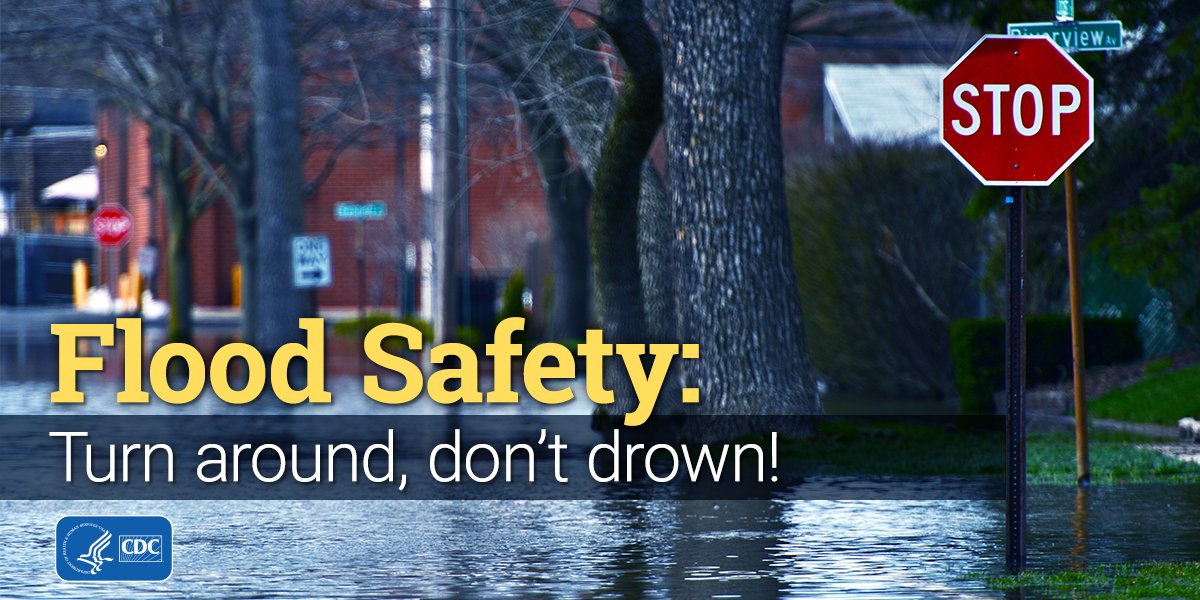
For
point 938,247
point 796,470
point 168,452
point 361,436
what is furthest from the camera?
point 938,247

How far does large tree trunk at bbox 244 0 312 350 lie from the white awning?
42697mm

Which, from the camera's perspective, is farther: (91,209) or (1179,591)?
(91,209)

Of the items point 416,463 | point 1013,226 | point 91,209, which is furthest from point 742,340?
point 91,209

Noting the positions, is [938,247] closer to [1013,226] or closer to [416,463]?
[416,463]

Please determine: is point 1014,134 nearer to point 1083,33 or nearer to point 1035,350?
point 1083,33

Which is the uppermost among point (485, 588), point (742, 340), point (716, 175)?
point (716, 175)

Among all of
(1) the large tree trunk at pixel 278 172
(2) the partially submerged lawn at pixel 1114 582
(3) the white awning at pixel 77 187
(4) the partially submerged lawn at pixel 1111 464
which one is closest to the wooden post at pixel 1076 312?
(4) the partially submerged lawn at pixel 1111 464

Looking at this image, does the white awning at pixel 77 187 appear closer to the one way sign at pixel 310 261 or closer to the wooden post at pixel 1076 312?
the one way sign at pixel 310 261

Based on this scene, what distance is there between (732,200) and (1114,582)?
7333mm

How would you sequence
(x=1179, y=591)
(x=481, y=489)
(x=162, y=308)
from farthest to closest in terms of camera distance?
(x=162, y=308)
(x=481, y=489)
(x=1179, y=591)

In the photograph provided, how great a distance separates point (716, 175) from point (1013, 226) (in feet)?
22.5

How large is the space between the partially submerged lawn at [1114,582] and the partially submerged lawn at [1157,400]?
857 centimetres

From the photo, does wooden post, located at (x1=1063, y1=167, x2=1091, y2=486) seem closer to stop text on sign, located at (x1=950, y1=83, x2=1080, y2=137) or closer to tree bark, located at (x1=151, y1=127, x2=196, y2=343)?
stop text on sign, located at (x1=950, y1=83, x2=1080, y2=137)

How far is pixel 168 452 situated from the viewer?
17391 millimetres
